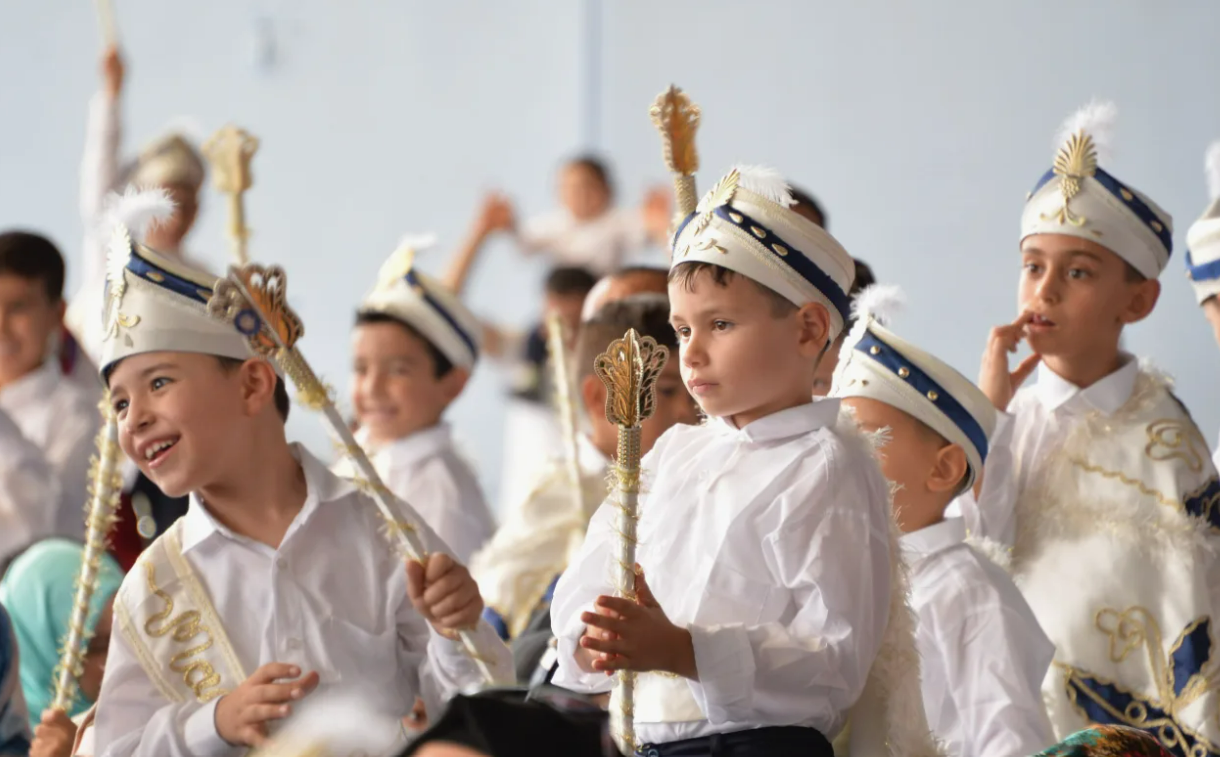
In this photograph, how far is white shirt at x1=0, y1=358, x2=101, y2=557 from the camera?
407 cm

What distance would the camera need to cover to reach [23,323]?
425 cm

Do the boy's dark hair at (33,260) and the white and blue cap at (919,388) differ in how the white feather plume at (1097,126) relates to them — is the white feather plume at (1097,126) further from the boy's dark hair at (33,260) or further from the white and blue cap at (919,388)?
the boy's dark hair at (33,260)

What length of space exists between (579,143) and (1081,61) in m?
4.98

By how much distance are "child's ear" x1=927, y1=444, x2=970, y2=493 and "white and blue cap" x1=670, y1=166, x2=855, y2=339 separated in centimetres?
51

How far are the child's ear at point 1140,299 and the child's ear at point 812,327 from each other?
1090 millimetres

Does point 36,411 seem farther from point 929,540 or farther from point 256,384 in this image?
point 929,540

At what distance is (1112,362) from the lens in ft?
10.8

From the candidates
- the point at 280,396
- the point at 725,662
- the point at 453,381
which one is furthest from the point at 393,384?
the point at 725,662

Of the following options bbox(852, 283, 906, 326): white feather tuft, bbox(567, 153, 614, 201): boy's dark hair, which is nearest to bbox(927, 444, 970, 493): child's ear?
bbox(852, 283, 906, 326): white feather tuft

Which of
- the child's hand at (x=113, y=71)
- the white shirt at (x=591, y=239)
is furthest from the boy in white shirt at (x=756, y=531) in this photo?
the white shirt at (x=591, y=239)

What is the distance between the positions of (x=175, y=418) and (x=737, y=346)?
927mm

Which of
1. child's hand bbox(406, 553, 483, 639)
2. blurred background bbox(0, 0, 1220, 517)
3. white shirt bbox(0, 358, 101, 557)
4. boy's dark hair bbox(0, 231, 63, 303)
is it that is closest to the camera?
child's hand bbox(406, 553, 483, 639)

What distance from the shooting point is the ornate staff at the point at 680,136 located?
9.27 feet

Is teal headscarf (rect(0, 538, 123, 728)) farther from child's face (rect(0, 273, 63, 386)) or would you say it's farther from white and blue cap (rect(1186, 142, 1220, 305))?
white and blue cap (rect(1186, 142, 1220, 305))
